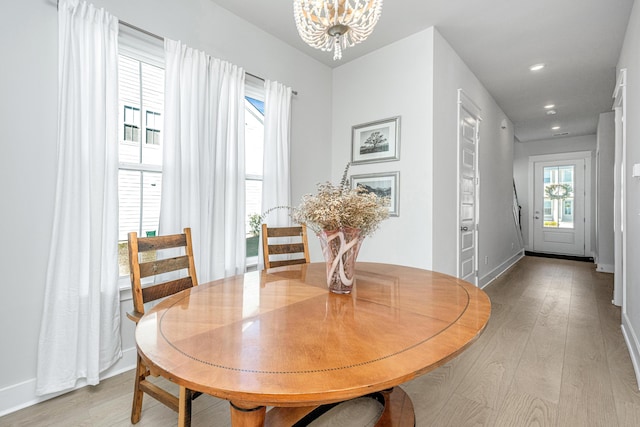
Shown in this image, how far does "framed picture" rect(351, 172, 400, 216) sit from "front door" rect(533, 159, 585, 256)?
624cm

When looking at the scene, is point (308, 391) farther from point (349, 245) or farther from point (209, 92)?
point (209, 92)

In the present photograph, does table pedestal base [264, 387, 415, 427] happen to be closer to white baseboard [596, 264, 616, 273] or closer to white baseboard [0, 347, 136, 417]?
white baseboard [0, 347, 136, 417]

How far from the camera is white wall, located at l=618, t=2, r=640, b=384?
7.43ft

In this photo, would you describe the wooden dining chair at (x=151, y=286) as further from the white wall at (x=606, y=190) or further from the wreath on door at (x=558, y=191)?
the wreath on door at (x=558, y=191)

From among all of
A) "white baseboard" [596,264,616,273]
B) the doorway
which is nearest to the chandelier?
"white baseboard" [596,264,616,273]

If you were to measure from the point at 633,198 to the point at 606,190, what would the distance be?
3.68m

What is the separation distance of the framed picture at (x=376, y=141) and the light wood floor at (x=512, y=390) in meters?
1.97

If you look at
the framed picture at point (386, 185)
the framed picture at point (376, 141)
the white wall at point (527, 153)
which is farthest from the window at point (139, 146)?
the white wall at point (527, 153)

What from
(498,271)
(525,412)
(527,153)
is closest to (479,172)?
(498,271)

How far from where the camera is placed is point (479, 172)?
4.22 meters

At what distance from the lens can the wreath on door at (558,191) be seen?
717 centimetres

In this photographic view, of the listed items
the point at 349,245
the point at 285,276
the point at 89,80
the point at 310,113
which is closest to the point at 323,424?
the point at 285,276

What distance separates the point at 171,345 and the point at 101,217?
4.84 feet

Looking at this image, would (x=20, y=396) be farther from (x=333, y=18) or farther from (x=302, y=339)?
(x=333, y=18)
